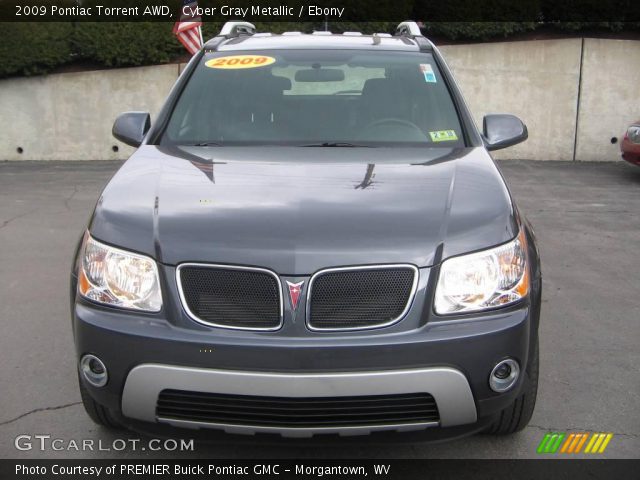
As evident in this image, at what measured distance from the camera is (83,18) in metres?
13.7

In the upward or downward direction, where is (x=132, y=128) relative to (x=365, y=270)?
upward

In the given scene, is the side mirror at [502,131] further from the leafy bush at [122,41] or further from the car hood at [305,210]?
the leafy bush at [122,41]

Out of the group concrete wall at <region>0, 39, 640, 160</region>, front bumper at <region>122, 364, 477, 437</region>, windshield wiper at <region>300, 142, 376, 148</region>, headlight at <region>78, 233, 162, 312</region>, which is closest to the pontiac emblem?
front bumper at <region>122, 364, 477, 437</region>

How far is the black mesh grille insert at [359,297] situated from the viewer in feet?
8.27

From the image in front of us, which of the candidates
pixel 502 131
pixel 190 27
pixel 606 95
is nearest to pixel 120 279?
pixel 502 131

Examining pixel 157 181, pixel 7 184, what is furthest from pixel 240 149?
pixel 7 184

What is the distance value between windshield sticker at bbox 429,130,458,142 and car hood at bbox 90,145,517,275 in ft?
1.27

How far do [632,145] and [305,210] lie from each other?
9.46 metres

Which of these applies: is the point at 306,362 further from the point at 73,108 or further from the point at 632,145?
the point at 73,108

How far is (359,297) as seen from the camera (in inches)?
99.7

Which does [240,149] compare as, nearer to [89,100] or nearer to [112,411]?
[112,411]

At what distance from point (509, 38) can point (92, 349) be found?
13082mm

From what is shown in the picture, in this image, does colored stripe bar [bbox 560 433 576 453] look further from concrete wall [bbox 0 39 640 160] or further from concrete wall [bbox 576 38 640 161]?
concrete wall [bbox 576 38 640 161]

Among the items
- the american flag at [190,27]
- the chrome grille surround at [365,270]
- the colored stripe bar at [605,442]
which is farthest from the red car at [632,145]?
the chrome grille surround at [365,270]
